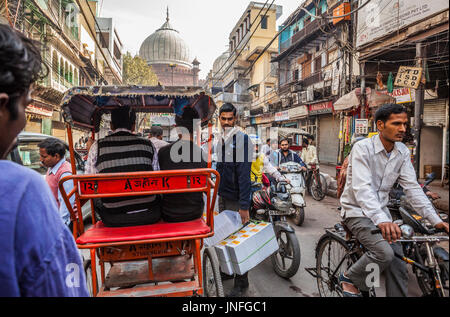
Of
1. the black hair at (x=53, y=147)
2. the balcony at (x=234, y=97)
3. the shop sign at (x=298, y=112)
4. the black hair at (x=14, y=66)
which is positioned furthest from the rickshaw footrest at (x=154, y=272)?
the balcony at (x=234, y=97)

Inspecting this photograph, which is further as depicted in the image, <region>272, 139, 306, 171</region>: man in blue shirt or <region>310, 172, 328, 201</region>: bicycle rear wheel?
<region>310, 172, 328, 201</region>: bicycle rear wheel

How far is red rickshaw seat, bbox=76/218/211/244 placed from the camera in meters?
2.38

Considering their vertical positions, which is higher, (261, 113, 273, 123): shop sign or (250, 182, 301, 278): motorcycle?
(261, 113, 273, 123): shop sign

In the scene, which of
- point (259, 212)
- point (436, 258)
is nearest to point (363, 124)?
point (259, 212)

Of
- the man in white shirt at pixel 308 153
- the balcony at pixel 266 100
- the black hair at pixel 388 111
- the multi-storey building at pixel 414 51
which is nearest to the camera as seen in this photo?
the black hair at pixel 388 111

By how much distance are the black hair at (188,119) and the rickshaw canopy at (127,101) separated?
65mm

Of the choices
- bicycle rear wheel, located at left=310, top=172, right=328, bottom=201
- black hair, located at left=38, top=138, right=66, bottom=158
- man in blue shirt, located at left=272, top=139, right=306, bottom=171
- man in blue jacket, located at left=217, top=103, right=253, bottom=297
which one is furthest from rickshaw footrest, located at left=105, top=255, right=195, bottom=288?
bicycle rear wheel, located at left=310, top=172, right=328, bottom=201

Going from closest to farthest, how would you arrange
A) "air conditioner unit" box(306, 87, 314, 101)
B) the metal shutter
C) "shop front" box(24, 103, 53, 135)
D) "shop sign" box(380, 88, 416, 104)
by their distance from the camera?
"shop sign" box(380, 88, 416, 104) → the metal shutter → "shop front" box(24, 103, 53, 135) → "air conditioner unit" box(306, 87, 314, 101)

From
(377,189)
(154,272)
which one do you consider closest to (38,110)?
(154,272)

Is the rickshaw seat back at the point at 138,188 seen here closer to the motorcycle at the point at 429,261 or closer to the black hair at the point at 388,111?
the black hair at the point at 388,111

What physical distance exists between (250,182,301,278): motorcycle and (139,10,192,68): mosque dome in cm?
5759

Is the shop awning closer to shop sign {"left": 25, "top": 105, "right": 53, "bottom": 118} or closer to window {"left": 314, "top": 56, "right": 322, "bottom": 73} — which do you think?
window {"left": 314, "top": 56, "right": 322, "bottom": 73}

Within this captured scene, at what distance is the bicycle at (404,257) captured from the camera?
5.42 feet
